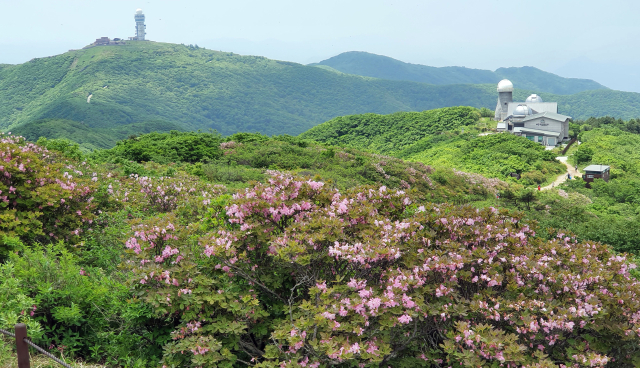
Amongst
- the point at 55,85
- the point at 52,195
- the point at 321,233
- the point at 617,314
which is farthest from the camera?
the point at 55,85

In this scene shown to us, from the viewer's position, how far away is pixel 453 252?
3865 mm

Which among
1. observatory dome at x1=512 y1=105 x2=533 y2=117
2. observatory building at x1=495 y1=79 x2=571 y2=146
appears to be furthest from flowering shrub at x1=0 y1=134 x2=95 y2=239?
observatory dome at x1=512 y1=105 x2=533 y2=117

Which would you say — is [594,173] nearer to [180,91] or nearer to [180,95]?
[180,95]

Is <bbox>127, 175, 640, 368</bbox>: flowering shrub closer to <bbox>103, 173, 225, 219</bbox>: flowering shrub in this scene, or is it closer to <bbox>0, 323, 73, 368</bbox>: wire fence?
<bbox>0, 323, 73, 368</bbox>: wire fence

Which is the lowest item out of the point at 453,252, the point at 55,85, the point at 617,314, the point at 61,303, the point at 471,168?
the point at 471,168

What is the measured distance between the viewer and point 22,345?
296 centimetres

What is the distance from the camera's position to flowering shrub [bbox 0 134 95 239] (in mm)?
5332

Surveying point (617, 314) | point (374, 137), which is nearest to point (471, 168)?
point (374, 137)

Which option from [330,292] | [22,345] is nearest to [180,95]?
[22,345]

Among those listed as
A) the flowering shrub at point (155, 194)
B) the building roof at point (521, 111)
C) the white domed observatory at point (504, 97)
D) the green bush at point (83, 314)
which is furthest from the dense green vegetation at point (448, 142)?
the green bush at point (83, 314)

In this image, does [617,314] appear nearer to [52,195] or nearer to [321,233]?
[321,233]

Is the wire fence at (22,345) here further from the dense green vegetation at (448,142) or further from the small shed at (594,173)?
the small shed at (594,173)

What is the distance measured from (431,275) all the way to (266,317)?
165cm

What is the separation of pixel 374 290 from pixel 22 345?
8.81ft
